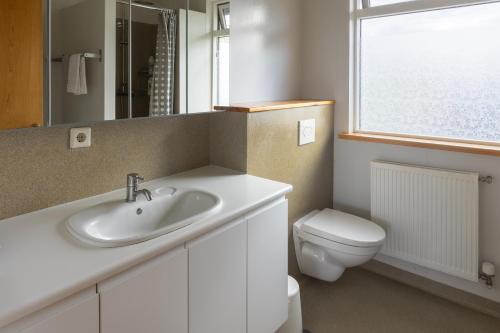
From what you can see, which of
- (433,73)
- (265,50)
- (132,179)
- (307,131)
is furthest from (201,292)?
(433,73)

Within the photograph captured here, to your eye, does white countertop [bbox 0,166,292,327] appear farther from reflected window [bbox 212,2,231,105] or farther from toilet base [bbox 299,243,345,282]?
toilet base [bbox 299,243,345,282]

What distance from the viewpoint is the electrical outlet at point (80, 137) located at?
4.85ft

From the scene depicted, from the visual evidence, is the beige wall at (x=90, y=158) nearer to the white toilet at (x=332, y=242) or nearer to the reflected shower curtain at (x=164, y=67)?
the reflected shower curtain at (x=164, y=67)

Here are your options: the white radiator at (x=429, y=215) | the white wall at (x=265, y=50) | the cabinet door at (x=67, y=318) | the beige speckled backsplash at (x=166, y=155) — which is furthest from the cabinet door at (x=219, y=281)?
the white radiator at (x=429, y=215)

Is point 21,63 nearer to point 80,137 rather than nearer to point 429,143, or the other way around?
point 80,137

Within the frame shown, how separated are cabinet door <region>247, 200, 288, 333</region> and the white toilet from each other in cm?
45

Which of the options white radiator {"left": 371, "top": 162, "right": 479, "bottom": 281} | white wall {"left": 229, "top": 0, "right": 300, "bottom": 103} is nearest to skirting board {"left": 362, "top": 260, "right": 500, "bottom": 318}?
white radiator {"left": 371, "top": 162, "right": 479, "bottom": 281}

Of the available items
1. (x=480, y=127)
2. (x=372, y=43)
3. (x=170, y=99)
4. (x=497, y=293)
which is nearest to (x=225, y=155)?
(x=170, y=99)

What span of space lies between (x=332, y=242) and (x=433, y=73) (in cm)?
125

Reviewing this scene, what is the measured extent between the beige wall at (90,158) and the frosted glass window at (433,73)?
51.9 inches

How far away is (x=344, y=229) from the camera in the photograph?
87.6 inches

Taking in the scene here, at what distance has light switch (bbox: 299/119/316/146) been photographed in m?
2.35

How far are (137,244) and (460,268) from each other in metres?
1.96

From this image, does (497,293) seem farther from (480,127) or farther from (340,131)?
(340,131)
